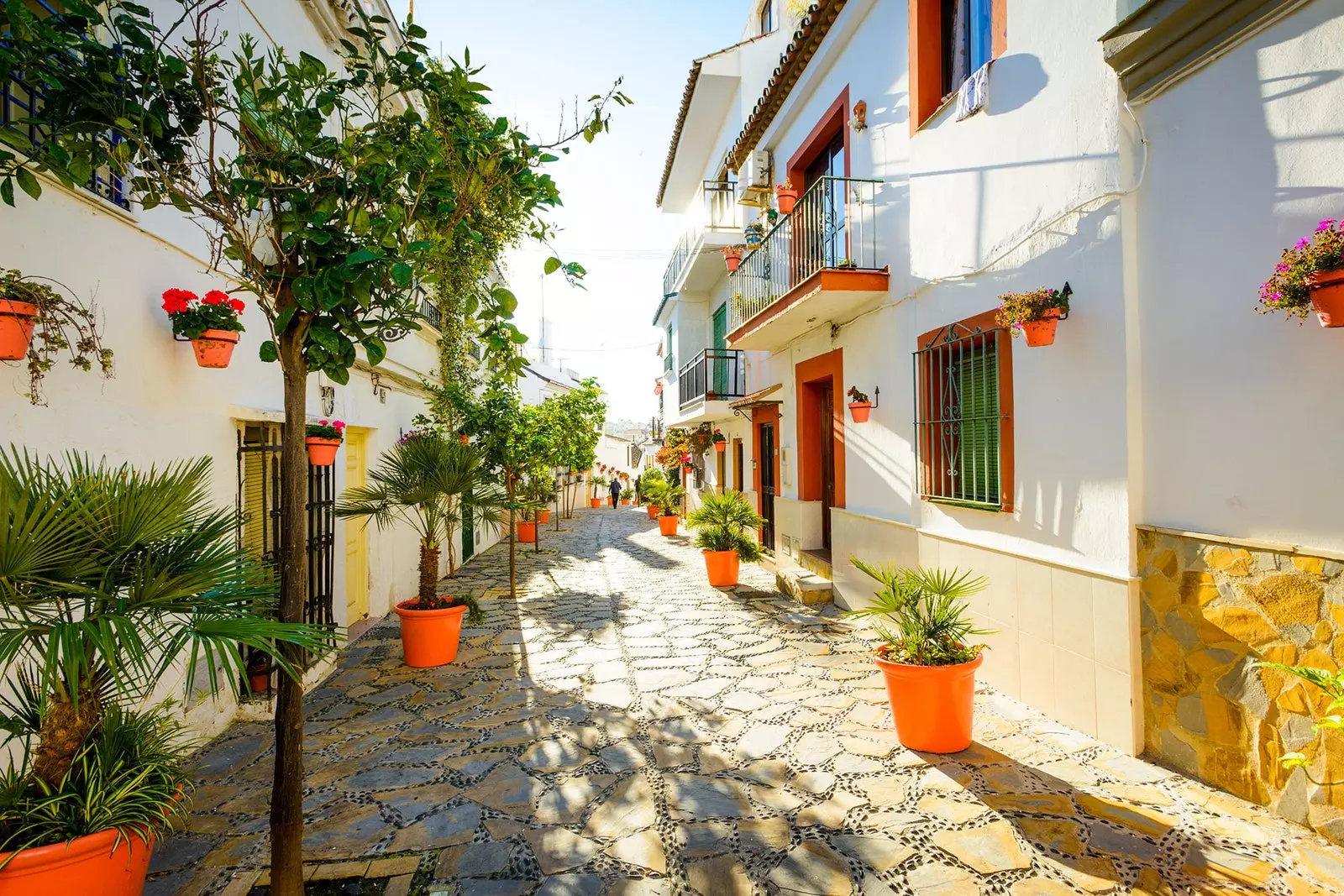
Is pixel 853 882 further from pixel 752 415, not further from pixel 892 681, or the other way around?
pixel 752 415

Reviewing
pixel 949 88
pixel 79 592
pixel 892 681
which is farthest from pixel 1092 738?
pixel 949 88

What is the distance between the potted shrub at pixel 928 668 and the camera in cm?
420

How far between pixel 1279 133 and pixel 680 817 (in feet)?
15.7

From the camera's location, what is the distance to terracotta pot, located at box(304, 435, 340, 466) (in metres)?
5.55

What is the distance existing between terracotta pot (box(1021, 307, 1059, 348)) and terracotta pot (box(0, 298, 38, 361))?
5.59 metres

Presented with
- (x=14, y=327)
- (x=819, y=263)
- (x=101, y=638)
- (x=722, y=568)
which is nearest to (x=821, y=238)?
(x=819, y=263)

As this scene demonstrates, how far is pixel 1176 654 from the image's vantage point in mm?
3861

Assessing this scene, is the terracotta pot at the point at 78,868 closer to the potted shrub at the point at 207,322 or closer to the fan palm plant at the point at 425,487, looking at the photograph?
the potted shrub at the point at 207,322

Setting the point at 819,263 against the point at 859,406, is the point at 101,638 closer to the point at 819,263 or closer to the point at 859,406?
the point at 859,406

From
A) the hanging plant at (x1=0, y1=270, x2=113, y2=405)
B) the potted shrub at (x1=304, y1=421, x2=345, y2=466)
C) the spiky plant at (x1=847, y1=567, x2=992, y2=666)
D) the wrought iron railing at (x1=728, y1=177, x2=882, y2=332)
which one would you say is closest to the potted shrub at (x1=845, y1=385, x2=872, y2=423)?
the wrought iron railing at (x1=728, y1=177, x2=882, y2=332)

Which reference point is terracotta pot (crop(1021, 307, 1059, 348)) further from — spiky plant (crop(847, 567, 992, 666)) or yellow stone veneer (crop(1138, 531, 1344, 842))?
spiky plant (crop(847, 567, 992, 666))

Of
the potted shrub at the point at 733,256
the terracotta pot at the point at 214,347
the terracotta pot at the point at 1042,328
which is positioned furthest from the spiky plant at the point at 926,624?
the potted shrub at the point at 733,256

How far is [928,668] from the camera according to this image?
4145mm

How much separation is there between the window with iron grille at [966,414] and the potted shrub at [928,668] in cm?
138
